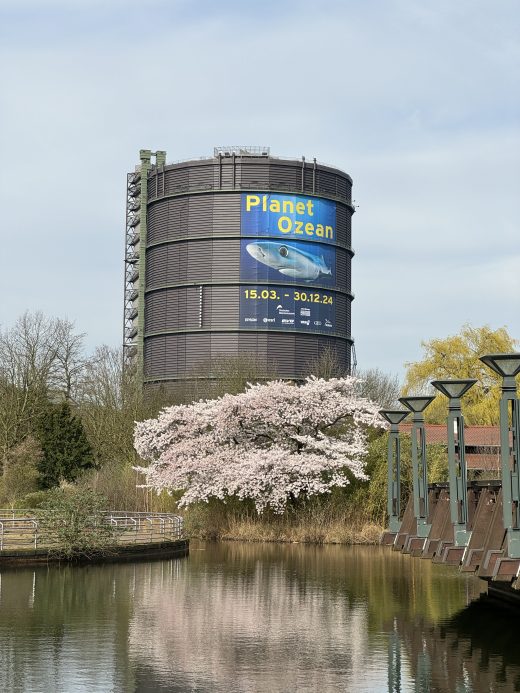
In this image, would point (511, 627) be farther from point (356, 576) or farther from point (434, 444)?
point (434, 444)

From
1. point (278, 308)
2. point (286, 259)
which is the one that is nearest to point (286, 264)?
point (286, 259)

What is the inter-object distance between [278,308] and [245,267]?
11.7ft

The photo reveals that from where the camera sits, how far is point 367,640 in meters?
19.3

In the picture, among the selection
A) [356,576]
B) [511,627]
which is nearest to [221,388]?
[356,576]

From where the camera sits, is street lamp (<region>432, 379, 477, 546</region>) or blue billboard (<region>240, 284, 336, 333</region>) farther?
blue billboard (<region>240, 284, 336, 333</region>)

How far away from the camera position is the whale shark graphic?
255ft

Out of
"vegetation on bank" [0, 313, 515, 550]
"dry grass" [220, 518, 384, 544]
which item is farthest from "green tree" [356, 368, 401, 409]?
"dry grass" [220, 518, 384, 544]

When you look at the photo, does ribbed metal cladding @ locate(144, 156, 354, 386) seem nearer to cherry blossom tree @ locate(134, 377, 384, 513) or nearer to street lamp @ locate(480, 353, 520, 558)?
cherry blossom tree @ locate(134, 377, 384, 513)

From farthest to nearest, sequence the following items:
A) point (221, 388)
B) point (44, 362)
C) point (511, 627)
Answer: point (44, 362), point (221, 388), point (511, 627)

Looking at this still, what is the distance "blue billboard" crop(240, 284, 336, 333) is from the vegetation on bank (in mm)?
2768

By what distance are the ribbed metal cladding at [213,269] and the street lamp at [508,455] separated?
58073mm

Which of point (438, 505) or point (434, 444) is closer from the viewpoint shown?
point (438, 505)

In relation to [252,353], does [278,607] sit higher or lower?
Result: lower

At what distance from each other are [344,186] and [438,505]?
2418 inches
